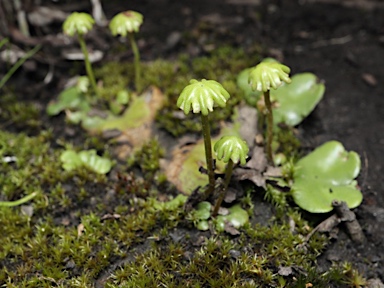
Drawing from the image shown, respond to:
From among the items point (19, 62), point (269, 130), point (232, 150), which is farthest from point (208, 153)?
point (19, 62)

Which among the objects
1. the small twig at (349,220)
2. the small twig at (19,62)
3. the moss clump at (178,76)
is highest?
the small twig at (19,62)

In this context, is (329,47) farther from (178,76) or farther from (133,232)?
(133,232)

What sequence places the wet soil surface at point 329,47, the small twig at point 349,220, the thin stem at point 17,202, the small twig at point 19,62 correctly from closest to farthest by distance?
the small twig at point 349,220 → the thin stem at point 17,202 → the wet soil surface at point 329,47 → the small twig at point 19,62

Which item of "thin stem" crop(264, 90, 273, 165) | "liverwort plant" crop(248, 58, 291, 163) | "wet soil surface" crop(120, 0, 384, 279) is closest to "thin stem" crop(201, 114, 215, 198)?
"liverwort plant" crop(248, 58, 291, 163)

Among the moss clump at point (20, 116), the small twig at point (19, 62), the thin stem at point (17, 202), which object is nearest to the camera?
the thin stem at point (17, 202)

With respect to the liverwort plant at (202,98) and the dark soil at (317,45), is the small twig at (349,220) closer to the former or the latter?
the dark soil at (317,45)

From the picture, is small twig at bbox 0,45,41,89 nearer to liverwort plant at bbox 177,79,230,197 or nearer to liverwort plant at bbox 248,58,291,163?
liverwort plant at bbox 177,79,230,197

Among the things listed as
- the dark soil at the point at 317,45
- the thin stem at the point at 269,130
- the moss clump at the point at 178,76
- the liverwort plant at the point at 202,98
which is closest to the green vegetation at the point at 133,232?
the moss clump at the point at 178,76
